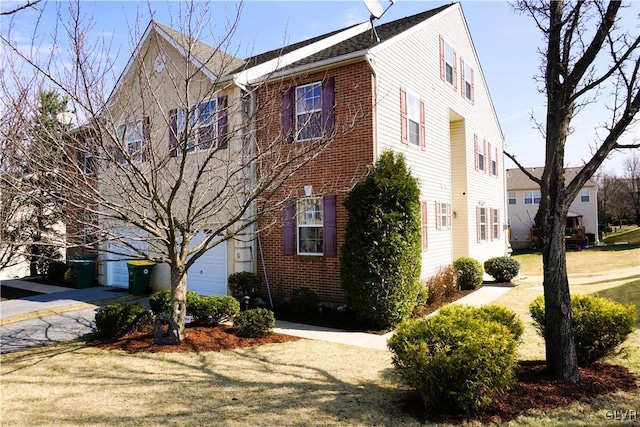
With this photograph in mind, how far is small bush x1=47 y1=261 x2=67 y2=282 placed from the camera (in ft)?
54.6

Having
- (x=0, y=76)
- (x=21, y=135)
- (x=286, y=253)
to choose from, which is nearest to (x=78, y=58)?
(x=0, y=76)

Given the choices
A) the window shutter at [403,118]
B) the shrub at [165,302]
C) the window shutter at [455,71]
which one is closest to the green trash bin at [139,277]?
the shrub at [165,302]

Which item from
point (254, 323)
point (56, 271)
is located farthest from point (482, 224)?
point (56, 271)

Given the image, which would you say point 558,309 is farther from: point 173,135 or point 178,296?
point 173,135

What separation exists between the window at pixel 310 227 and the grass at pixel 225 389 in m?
3.55

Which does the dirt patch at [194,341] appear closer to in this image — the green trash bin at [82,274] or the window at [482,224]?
the green trash bin at [82,274]

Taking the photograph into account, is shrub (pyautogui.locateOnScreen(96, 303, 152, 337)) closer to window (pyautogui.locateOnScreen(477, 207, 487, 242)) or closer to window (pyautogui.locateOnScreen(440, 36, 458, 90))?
window (pyautogui.locateOnScreen(440, 36, 458, 90))

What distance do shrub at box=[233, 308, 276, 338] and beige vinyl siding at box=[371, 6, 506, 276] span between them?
4.90 m

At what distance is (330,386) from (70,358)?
14.8 feet

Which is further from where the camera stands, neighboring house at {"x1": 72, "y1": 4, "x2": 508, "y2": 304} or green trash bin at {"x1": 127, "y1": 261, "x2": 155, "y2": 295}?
green trash bin at {"x1": 127, "y1": 261, "x2": 155, "y2": 295}

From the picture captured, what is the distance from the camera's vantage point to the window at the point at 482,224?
17791 mm

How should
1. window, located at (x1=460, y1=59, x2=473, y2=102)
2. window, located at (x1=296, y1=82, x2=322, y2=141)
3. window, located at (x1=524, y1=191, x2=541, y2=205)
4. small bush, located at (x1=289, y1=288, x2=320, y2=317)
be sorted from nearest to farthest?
1. small bush, located at (x1=289, y1=288, x2=320, y2=317)
2. window, located at (x1=296, y1=82, x2=322, y2=141)
3. window, located at (x1=460, y1=59, x2=473, y2=102)
4. window, located at (x1=524, y1=191, x2=541, y2=205)

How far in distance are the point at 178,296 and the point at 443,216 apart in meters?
9.55

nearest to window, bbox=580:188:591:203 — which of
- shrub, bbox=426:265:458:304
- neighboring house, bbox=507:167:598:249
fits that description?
neighboring house, bbox=507:167:598:249
